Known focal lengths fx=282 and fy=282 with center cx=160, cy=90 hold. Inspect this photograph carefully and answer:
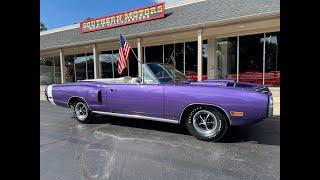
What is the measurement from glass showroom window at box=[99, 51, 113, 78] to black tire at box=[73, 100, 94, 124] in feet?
40.7

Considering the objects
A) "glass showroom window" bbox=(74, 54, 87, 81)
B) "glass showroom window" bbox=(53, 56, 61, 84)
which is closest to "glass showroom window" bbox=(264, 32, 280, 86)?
"glass showroom window" bbox=(74, 54, 87, 81)

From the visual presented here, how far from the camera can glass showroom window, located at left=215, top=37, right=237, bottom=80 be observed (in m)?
14.0

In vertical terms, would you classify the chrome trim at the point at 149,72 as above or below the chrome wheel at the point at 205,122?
above

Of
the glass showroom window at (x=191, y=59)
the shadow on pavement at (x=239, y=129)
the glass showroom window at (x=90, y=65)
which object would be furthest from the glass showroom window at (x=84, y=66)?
the shadow on pavement at (x=239, y=129)

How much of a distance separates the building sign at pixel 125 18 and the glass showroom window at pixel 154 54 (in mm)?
2182

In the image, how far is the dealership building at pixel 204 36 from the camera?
1148 centimetres

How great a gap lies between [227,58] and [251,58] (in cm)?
127

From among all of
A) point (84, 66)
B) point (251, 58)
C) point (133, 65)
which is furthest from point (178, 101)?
point (84, 66)

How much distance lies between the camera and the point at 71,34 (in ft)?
64.4

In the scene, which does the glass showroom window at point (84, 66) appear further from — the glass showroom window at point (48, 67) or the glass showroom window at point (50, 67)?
the glass showroom window at point (48, 67)

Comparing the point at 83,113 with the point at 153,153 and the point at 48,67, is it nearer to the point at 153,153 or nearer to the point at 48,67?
the point at 153,153
